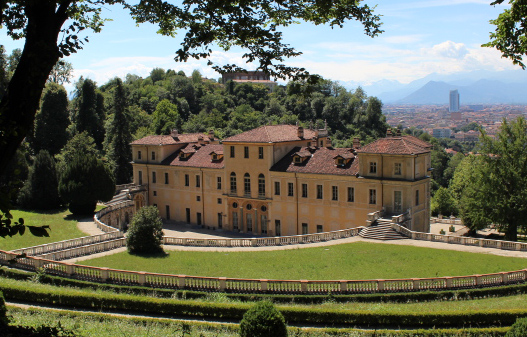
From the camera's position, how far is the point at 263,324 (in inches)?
568

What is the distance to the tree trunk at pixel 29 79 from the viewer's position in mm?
6879

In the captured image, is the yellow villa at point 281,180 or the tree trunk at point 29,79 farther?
the yellow villa at point 281,180

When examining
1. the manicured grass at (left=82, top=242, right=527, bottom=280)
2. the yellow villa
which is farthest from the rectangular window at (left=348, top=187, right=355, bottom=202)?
the manicured grass at (left=82, top=242, right=527, bottom=280)

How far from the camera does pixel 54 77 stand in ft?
294

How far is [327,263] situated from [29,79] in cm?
2609

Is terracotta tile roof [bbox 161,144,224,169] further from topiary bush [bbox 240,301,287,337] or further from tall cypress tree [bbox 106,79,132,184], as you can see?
topiary bush [bbox 240,301,287,337]

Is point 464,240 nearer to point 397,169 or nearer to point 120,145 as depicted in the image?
A: point 397,169

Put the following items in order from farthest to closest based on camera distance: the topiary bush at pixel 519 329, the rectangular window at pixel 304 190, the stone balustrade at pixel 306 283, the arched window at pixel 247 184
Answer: the arched window at pixel 247 184 < the rectangular window at pixel 304 190 < the stone balustrade at pixel 306 283 < the topiary bush at pixel 519 329

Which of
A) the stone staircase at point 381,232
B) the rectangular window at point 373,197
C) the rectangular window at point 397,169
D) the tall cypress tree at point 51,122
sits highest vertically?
the tall cypress tree at point 51,122

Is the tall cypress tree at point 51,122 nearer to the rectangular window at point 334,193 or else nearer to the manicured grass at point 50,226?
the manicured grass at point 50,226

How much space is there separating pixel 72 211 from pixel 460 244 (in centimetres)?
3465

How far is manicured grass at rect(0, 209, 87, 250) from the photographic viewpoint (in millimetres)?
34375

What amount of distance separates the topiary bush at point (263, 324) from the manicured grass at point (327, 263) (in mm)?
13123

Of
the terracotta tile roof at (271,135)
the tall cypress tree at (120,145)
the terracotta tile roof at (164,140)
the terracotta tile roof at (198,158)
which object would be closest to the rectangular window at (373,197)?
the terracotta tile roof at (271,135)
